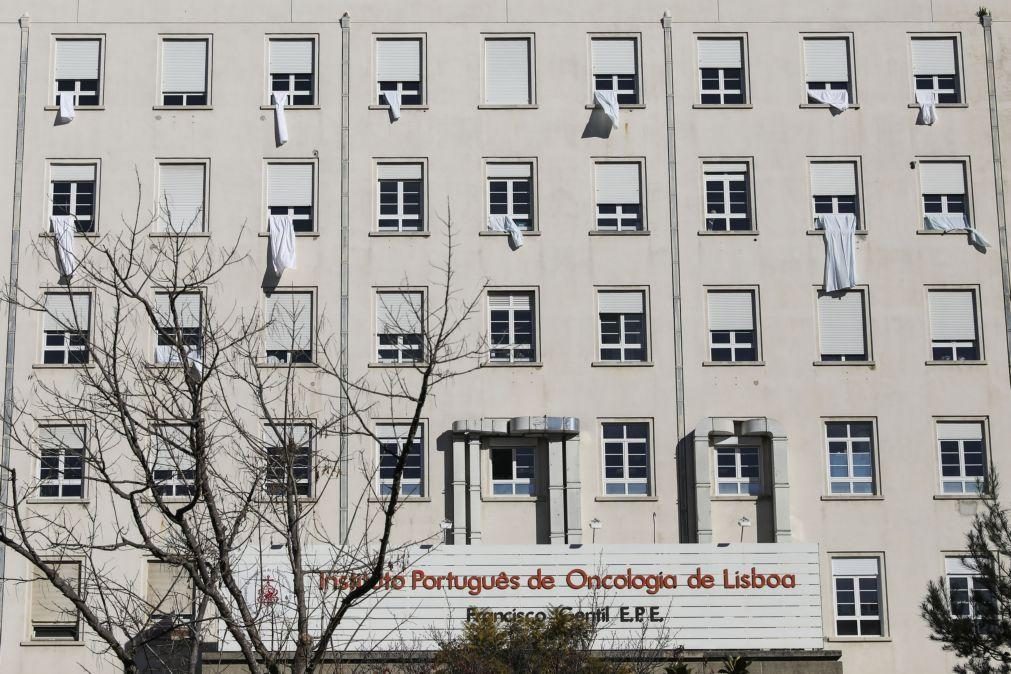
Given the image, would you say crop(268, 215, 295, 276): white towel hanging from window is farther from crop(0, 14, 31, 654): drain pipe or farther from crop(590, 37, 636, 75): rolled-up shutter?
crop(590, 37, 636, 75): rolled-up shutter

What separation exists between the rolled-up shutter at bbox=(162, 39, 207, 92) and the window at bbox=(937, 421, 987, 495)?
70.0 ft

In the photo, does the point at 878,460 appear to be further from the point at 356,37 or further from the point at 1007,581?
the point at 356,37

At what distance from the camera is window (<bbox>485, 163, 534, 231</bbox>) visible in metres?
40.0

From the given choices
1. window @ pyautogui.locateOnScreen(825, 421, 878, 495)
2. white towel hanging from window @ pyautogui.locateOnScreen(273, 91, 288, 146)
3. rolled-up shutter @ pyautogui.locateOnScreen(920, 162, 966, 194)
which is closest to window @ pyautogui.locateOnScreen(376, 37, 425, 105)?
white towel hanging from window @ pyautogui.locateOnScreen(273, 91, 288, 146)

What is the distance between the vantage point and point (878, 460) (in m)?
38.8

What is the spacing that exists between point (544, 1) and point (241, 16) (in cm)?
812

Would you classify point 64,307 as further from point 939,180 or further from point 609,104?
point 939,180

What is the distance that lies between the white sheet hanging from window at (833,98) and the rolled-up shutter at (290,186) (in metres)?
13.5

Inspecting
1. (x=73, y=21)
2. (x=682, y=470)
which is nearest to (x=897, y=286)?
(x=682, y=470)

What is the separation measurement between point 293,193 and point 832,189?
14121 millimetres

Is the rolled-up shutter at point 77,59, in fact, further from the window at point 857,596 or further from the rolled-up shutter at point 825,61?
the window at point 857,596

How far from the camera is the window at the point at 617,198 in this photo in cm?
4012

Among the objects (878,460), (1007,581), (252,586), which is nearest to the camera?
(1007,581)

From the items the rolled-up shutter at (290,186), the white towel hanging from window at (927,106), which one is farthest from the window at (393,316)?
the white towel hanging from window at (927,106)
